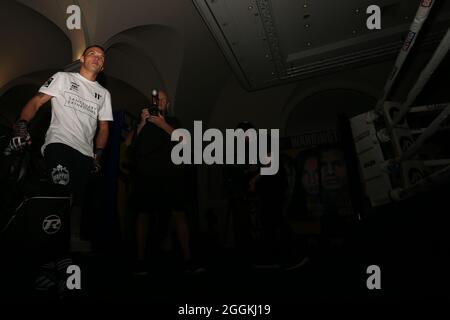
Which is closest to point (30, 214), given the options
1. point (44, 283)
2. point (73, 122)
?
point (44, 283)

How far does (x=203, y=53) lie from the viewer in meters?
4.17

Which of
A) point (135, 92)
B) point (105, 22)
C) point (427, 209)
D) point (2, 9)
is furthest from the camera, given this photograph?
point (135, 92)

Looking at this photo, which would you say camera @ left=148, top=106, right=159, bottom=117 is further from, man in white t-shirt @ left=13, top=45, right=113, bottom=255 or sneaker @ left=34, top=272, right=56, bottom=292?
sneaker @ left=34, top=272, right=56, bottom=292

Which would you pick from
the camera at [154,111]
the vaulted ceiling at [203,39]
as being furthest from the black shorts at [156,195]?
the vaulted ceiling at [203,39]

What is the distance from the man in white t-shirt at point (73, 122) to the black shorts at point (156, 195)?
320mm

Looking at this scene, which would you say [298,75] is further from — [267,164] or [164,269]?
[164,269]

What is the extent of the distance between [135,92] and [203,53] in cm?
216

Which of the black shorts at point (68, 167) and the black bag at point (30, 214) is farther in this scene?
the black shorts at point (68, 167)

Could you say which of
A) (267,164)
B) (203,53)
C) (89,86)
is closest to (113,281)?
(89,86)

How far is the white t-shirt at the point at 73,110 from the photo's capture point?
109 centimetres

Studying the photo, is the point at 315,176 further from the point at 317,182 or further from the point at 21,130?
the point at 21,130

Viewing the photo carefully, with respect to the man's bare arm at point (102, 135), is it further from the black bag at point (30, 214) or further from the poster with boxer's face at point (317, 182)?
the poster with boxer's face at point (317, 182)
